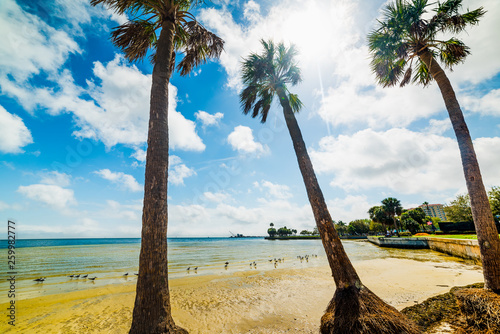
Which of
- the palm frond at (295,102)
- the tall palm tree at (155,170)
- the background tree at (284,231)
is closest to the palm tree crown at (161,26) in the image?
the tall palm tree at (155,170)

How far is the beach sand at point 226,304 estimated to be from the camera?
5.92 m

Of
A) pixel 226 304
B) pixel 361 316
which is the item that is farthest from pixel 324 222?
pixel 226 304

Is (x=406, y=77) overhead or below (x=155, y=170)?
overhead

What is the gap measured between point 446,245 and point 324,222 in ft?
80.5

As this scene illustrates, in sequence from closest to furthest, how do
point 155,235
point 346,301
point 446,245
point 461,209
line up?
point 155,235
point 346,301
point 446,245
point 461,209

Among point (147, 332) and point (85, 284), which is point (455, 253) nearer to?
point (147, 332)

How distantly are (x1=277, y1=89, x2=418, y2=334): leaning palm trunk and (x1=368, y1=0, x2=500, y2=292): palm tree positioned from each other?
291 centimetres

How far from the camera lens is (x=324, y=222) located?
16.2 feet

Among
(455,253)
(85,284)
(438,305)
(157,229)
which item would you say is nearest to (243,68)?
(157,229)

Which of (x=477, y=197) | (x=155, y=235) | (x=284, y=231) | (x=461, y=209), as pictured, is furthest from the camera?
(x=284, y=231)

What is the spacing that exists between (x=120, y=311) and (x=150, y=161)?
7265mm

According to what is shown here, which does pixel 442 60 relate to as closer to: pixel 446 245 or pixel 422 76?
pixel 422 76

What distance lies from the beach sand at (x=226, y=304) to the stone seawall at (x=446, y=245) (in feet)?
10.9

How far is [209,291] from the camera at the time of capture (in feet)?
32.6
